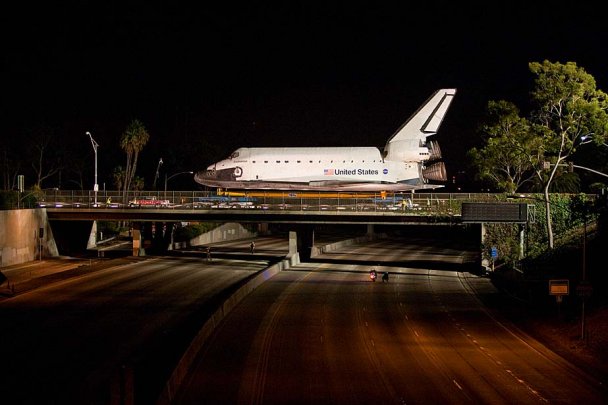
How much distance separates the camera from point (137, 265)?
69.0 meters

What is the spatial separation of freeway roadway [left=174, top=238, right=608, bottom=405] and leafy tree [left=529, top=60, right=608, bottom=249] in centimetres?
1550

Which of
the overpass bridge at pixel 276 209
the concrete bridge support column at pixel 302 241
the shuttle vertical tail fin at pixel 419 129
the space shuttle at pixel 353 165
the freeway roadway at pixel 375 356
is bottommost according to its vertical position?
the freeway roadway at pixel 375 356

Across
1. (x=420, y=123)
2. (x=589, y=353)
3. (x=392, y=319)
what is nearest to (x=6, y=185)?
(x=420, y=123)

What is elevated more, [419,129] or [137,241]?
[419,129]

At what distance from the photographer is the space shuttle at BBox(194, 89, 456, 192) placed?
76.7m

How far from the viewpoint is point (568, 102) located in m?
→ 57.7

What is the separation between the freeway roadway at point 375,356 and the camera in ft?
77.6

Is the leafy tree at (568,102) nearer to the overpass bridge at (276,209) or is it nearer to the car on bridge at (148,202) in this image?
the overpass bridge at (276,209)

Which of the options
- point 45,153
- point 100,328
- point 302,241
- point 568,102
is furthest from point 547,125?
point 45,153

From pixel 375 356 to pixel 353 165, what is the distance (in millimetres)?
48174

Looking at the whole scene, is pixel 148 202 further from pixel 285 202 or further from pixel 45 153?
pixel 45 153

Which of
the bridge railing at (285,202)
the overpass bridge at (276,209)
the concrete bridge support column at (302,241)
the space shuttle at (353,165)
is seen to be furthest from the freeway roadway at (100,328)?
the space shuttle at (353,165)

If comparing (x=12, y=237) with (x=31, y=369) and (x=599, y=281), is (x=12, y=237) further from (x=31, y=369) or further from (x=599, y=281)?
(x=599, y=281)

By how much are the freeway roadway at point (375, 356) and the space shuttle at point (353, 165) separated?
25.3 meters
